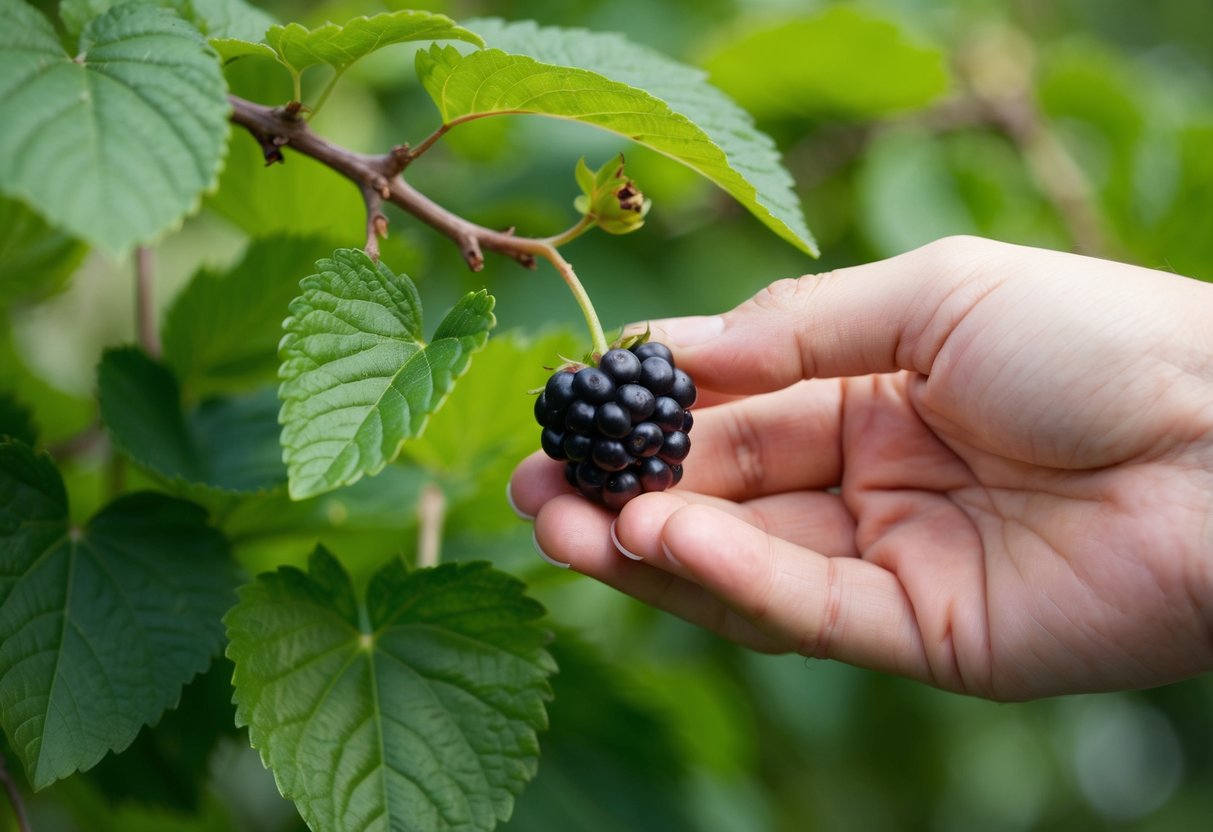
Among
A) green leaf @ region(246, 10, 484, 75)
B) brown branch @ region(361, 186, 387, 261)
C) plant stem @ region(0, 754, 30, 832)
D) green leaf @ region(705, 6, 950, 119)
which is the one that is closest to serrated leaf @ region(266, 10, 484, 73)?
green leaf @ region(246, 10, 484, 75)

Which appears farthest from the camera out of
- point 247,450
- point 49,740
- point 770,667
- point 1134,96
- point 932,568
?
point 1134,96

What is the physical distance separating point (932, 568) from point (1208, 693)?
2.34 m

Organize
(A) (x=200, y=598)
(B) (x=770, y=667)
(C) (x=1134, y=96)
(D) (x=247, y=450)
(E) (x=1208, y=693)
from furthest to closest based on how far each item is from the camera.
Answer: (E) (x=1208, y=693), (C) (x=1134, y=96), (B) (x=770, y=667), (D) (x=247, y=450), (A) (x=200, y=598)

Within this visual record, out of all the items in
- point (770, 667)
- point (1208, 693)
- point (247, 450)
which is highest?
point (247, 450)

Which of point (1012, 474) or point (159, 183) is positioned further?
Answer: point (1012, 474)

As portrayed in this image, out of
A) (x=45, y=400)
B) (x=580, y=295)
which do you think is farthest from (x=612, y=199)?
(x=45, y=400)

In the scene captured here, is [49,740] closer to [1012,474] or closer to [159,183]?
[159,183]

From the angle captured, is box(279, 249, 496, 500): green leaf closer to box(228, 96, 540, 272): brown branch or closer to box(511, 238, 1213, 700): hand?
box(228, 96, 540, 272): brown branch

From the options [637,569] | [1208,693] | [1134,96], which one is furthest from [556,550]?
[1208,693]

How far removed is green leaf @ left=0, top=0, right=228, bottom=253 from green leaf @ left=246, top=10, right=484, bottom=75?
0.08m

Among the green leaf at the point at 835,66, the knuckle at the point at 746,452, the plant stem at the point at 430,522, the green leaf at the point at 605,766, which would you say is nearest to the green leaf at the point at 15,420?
the plant stem at the point at 430,522

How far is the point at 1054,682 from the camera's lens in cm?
95

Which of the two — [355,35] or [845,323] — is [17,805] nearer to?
[355,35]

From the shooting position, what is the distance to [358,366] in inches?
30.2
